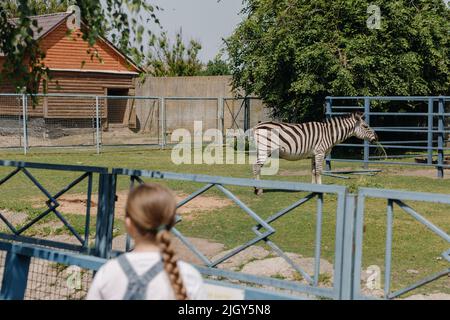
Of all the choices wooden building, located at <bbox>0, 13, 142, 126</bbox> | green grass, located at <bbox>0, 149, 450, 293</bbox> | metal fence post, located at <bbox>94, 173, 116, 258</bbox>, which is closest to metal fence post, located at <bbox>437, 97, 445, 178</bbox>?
green grass, located at <bbox>0, 149, 450, 293</bbox>

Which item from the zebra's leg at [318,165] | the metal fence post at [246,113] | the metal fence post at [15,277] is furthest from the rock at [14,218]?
the metal fence post at [246,113]

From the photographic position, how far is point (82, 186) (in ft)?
44.7

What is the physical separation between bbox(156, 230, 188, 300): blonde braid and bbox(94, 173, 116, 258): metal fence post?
109 inches

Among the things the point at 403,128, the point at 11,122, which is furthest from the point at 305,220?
the point at 11,122

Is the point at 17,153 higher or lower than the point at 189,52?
lower

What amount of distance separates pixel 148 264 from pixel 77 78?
27.5 meters

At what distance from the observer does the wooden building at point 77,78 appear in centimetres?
2786

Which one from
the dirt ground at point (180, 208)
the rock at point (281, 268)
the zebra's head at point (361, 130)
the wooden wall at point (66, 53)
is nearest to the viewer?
the rock at point (281, 268)

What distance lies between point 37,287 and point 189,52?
33.5 meters

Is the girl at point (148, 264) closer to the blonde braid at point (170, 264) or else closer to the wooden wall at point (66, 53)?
the blonde braid at point (170, 264)
